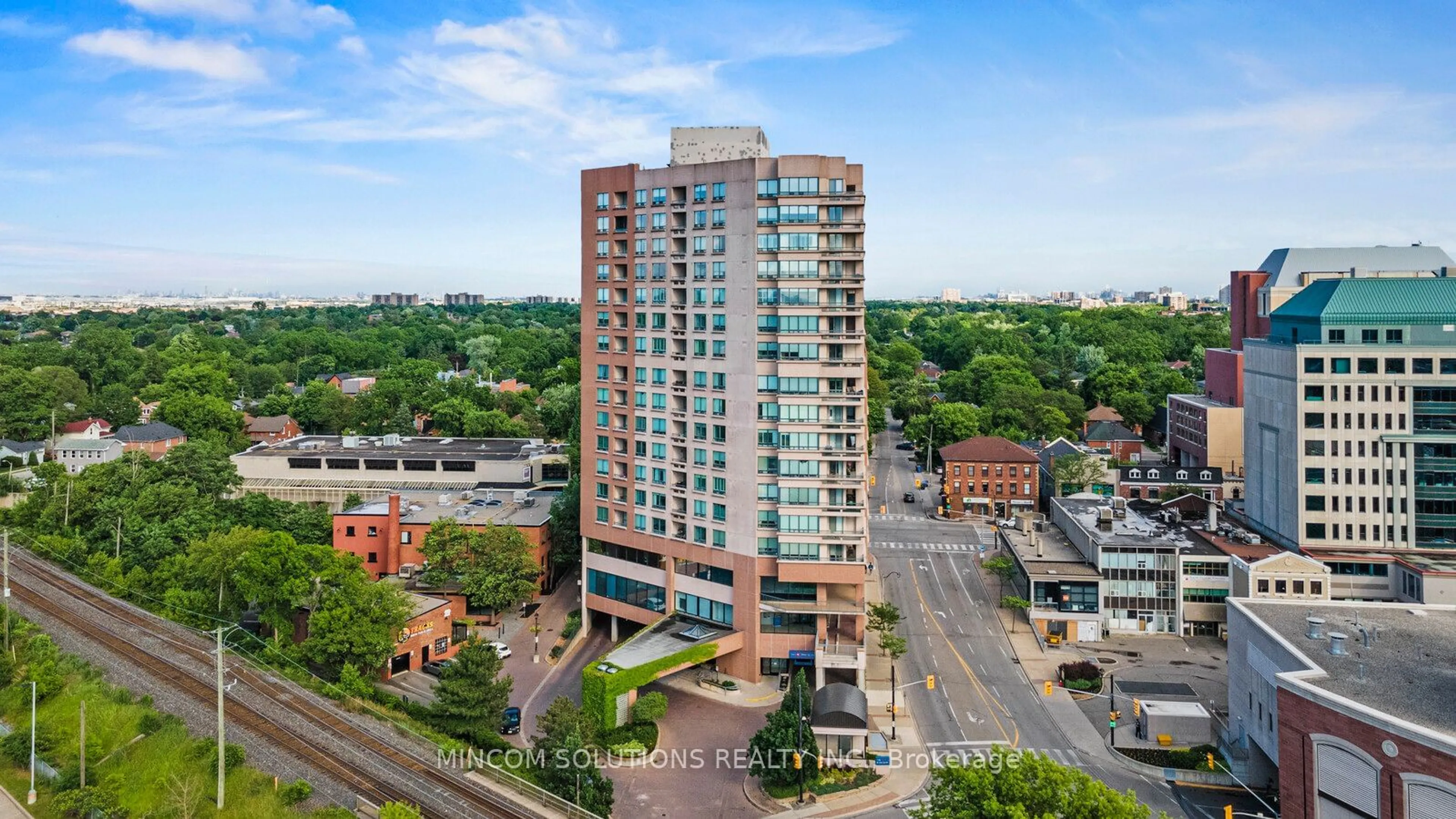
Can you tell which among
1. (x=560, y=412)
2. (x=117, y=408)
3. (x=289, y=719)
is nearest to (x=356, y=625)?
(x=289, y=719)

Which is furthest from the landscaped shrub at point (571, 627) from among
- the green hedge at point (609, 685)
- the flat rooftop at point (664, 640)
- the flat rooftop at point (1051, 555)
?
the flat rooftop at point (1051, 555)

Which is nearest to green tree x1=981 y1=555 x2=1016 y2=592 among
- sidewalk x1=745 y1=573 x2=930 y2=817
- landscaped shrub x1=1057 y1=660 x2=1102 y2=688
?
landscaped shrub x1=1057 y1=660 x2=1102 y2=688

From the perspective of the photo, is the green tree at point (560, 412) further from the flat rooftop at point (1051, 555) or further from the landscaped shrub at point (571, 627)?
the flat rooftop at point (1051, 555)

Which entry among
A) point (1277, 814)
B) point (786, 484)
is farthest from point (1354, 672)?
point (786, 484)

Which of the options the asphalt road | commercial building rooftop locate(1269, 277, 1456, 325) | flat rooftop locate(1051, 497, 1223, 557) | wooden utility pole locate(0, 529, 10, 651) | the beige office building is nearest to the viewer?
the asphalt road

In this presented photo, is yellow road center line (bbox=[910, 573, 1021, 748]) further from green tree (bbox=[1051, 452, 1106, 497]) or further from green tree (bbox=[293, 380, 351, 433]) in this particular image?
green tree (bbox=[293, 380, 351, 433])

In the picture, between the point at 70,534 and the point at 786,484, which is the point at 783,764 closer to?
the point at 786,484

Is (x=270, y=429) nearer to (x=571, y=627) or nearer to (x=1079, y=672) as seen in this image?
(x=571, y=627)
